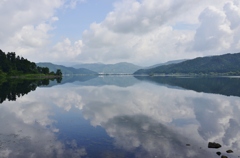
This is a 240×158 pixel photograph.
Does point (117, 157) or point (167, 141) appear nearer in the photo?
point (117, 157)

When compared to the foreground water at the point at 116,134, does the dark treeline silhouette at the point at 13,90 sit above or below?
above

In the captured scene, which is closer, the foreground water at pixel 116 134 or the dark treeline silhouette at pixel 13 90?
the foreground water at pixel 116 134

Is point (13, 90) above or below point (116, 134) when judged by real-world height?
above

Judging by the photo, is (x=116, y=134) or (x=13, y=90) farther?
(x=13, y=90)

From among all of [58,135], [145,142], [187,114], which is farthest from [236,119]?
[58,135]

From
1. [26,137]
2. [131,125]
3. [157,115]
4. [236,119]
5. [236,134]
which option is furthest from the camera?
[157,115]

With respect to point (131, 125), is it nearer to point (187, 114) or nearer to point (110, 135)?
point (110, 135)

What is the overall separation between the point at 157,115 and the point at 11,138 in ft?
115

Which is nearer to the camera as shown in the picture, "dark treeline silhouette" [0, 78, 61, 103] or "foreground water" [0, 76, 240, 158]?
"foreground water" [0, 76, 240, 158]

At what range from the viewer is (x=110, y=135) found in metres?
38.0

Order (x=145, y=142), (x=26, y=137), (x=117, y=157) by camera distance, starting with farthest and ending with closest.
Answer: (x=26, y=137) < (x=145, y=142) < (x=117, y=157)

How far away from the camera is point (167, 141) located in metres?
34.7

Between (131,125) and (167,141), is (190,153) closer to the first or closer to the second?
(167,141)

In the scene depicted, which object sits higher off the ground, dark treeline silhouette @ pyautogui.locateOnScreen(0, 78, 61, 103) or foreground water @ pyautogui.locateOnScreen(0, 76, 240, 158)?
dark treeline silhouette @ pyautogui.locateOnScreen(0, 78, 61, 103)
